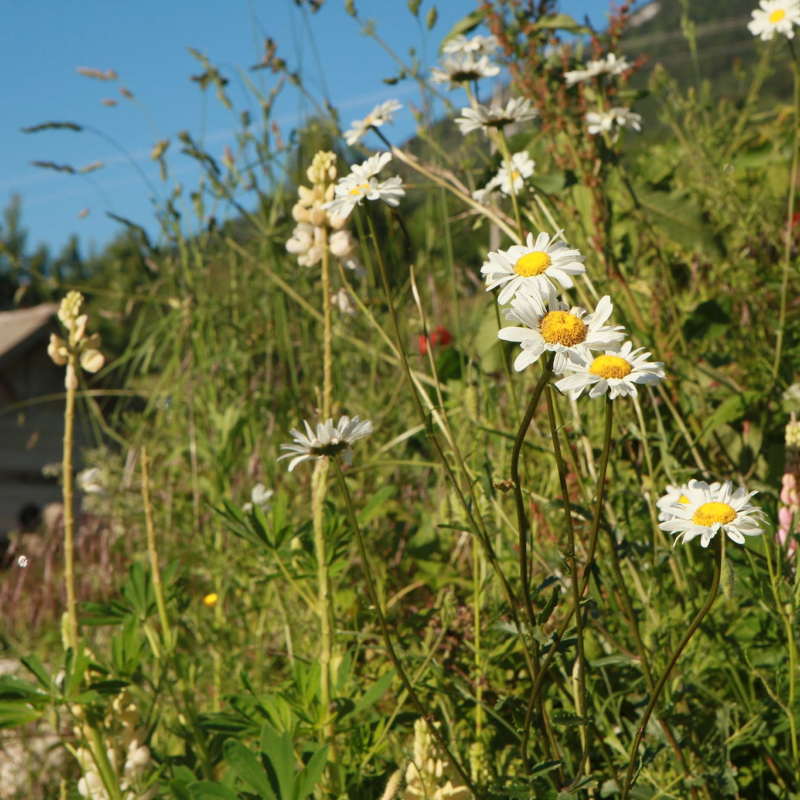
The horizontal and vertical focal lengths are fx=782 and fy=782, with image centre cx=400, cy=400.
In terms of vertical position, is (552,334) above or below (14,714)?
above

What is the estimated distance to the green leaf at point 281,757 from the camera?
1.02 meters

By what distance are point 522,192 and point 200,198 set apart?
4.55 ft

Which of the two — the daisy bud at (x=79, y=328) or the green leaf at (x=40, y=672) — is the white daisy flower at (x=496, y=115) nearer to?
the daisy bud at (x=79, y=328)

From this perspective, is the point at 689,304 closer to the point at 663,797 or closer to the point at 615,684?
the point at 615,684

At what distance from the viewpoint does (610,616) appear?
1412 millimetres

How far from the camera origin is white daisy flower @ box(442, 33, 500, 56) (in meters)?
1.94

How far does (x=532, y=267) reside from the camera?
855 millimetres

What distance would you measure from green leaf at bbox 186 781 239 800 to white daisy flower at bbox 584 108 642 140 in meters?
1.54

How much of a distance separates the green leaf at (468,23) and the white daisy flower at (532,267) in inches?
59.1

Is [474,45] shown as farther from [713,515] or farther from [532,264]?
[713,515]

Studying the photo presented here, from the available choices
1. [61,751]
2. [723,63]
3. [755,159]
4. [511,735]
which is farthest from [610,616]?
[723,63]

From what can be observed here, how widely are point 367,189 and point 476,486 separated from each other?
0.62 meters

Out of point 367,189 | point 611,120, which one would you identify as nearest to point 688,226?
point 611,120

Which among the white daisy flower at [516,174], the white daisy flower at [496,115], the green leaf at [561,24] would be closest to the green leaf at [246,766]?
the white daisy flower at [516,174]
